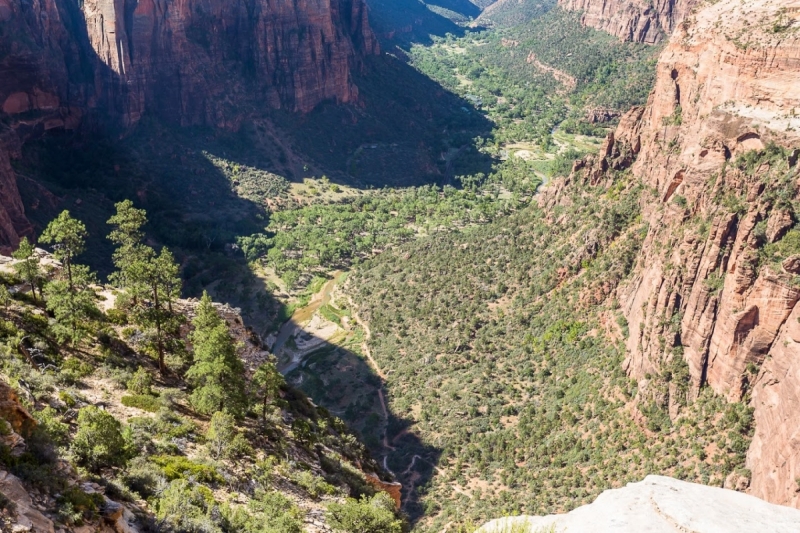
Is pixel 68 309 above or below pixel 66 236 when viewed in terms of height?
below

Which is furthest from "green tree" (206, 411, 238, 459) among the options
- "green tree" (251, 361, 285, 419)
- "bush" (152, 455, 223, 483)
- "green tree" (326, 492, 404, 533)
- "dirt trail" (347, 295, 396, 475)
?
"dirt trail" (347, 295, 396, 475)

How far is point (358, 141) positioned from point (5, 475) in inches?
6233

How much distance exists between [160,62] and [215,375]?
408 ft

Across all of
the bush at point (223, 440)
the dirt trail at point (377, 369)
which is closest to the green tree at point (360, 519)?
the bush at point (223, 440)

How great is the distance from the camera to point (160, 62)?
140 m

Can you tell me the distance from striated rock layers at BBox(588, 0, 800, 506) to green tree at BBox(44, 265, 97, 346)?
4442 centimetres

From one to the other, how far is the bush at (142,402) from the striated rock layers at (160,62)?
5496 centimetres

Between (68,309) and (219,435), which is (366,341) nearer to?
(68,309)

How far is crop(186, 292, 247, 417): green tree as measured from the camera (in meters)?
36.4

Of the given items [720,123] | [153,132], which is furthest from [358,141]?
[720,123]

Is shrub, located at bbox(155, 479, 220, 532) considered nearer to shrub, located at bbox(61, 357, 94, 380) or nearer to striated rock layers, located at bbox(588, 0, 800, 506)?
shrub, located at bbox(61, 357, 94, 380)

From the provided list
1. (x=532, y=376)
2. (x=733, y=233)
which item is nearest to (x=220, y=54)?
(x=532, y=376)

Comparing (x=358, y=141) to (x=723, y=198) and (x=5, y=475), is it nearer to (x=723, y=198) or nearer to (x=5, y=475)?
(x=723, y=198)

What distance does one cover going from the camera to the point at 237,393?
38250 mm
